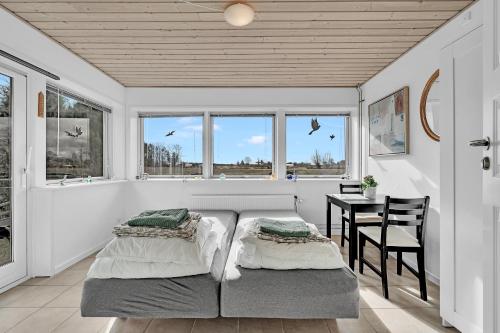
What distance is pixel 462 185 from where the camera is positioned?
1.80 m

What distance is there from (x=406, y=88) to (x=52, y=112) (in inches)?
148

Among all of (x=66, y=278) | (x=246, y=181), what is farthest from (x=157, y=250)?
(x=246, y=181)

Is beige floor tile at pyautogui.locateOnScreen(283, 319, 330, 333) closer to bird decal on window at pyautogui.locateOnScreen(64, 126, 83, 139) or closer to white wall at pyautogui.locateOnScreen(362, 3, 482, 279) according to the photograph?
white wall at pyautogui.locateOnScreen(362, 3, 482, 279)

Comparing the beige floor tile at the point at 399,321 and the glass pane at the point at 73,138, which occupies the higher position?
the glass pane at the point at 73,138

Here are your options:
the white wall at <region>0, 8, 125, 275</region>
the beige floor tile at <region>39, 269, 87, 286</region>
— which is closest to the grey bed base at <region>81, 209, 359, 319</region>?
the beige floor tile at <region>39, 269, 87, 286</region>

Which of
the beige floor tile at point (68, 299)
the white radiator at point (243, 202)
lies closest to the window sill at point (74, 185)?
the beige floor tile at point (68, 299)

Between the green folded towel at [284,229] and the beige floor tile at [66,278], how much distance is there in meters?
1.82

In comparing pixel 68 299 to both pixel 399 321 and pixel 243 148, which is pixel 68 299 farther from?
pixel 243 148

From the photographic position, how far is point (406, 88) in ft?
10.2

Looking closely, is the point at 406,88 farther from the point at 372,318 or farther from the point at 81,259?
the point at 81,259

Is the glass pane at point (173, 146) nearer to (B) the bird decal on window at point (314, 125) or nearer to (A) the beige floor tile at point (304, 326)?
(B) the bird decal on window at point (314, 125)

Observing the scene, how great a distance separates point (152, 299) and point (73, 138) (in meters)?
2.52

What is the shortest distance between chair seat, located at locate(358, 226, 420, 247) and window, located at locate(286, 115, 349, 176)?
1901mm

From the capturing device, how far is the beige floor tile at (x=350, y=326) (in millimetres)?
1892
